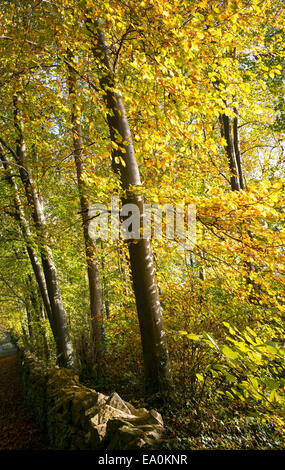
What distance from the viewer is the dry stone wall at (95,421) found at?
2.31 m

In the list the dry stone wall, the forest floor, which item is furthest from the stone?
A: the forest floor

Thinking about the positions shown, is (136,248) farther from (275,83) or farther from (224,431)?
(275,83)

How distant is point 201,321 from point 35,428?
14.9 ft

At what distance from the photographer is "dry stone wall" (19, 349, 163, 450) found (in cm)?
231

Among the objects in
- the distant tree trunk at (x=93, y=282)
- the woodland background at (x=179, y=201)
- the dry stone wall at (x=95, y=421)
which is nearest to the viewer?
the dry stone wall at (x=95, y=421)

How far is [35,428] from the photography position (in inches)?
204

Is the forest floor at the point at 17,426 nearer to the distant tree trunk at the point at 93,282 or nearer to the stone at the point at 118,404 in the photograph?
the distant tree trunk at the point at 93,282

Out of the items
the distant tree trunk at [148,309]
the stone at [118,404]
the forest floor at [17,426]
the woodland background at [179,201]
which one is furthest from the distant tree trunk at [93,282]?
the stone at [118,404]

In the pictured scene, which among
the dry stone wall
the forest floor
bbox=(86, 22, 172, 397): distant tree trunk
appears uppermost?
bbox=(86, 22, 172, 397): distant tree trunk

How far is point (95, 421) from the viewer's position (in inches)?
106

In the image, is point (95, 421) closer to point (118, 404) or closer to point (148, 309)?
point (118, 404)

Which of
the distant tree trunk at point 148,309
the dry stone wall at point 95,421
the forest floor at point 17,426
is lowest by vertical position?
the forest floor at point 17,426

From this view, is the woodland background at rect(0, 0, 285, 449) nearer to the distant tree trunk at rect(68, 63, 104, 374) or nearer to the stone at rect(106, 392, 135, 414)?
the distant tree trunk at rect(68, 63, 104, 374)

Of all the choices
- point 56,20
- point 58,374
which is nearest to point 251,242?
point 58,374
